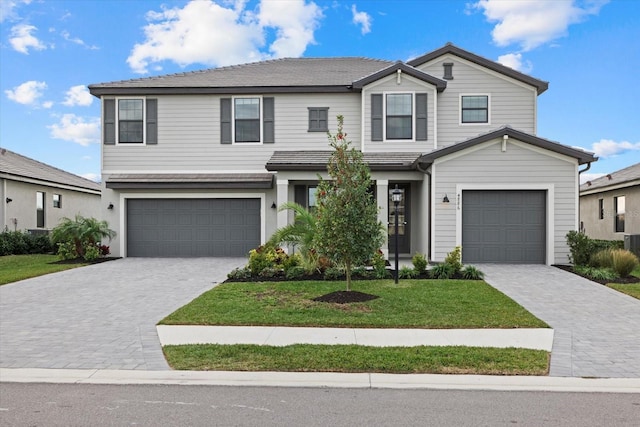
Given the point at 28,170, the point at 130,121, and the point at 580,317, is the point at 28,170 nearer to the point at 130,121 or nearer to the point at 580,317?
the point at 130,121

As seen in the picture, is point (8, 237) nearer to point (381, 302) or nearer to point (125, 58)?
point (125, 58)

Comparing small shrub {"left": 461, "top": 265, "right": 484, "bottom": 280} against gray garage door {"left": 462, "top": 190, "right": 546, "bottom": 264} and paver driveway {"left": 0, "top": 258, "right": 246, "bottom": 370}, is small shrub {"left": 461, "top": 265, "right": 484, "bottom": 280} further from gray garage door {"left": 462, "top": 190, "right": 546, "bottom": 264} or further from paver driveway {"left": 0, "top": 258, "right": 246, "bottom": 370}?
paver driveway {"left": 0, "top": 258, "right": 246, "bottom": 370}

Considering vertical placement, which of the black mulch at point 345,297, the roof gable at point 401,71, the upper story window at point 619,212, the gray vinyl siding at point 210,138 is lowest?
the black mulch at point 345,297

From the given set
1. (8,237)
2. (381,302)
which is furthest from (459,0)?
(8,237)

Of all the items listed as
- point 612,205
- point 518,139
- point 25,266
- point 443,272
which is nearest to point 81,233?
point 25,266

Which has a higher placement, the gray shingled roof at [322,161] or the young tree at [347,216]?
the gray shingled roof at [322,161]

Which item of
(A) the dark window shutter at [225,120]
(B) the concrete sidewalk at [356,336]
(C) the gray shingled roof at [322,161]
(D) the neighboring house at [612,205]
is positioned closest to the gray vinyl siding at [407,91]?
(C) the gray shingled roof at [322,161]

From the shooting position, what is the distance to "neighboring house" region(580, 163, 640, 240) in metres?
19.4

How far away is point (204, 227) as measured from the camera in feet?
57.2

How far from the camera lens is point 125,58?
66.2ft

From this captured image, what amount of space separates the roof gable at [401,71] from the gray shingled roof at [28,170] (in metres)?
15.8

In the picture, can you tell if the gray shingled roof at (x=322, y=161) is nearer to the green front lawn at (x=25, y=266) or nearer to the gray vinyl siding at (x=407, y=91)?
the gray vinyl siding at (x=407, y=91)

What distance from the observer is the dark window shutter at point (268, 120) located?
57.3 feet

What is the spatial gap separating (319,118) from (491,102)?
658 cm
